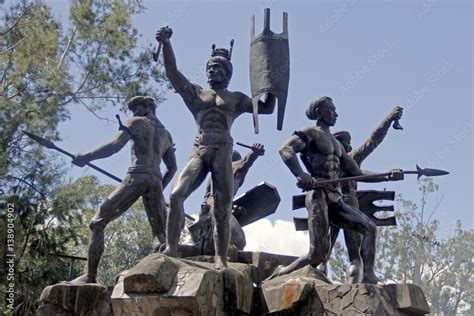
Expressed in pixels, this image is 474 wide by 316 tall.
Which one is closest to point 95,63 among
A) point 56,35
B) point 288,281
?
point 56,35

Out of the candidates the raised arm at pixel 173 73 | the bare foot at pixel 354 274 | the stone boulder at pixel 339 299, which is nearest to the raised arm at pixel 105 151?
the raised arm at pixel 173 73

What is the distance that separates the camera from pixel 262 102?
283 inches

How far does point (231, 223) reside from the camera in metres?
8.27

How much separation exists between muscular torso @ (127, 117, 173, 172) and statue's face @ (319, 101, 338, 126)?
1.66m

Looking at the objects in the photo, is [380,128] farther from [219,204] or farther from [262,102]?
[219,204]

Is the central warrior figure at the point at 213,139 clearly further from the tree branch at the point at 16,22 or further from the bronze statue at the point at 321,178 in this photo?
the tree branch at the point at 16,22

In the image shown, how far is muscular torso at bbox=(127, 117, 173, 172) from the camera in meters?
7.69

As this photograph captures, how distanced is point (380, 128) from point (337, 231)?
131cm

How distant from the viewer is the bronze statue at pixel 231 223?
27.1 feet

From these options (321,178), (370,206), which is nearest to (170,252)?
(321,178)

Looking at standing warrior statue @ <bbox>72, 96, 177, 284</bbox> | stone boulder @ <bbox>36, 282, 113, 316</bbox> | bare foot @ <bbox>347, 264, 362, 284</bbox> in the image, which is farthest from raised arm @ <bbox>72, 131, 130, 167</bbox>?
bare foot @ <bbox>347, 264, 362, 284</bbox>

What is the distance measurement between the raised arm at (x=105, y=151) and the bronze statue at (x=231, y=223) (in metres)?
1.14

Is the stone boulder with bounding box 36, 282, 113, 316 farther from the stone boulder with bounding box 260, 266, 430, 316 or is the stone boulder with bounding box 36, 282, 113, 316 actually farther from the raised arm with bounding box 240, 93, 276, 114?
the raised arm with bounding box 240, 93, 276, 114

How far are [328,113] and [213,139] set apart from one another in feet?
4.05
